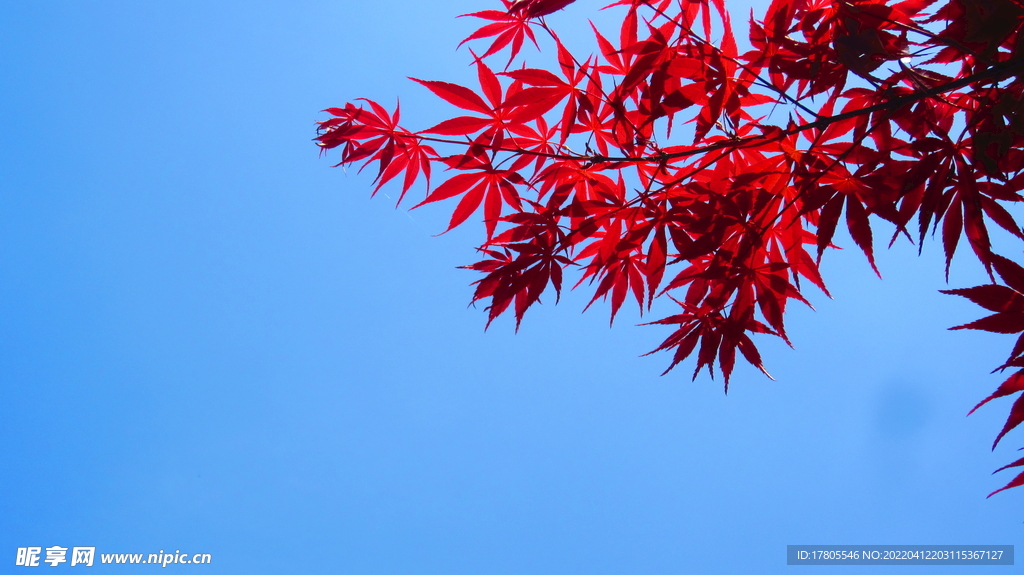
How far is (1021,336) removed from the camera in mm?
930

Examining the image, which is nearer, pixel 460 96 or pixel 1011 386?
pixel 1011 386

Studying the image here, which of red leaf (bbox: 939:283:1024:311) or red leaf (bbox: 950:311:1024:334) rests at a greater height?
red leaf (bbox: 939:283:1024:311)

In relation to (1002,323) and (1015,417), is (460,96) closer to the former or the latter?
(1002,323)

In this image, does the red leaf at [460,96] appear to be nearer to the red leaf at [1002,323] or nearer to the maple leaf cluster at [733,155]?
the maple leaf cluster at [733,155]

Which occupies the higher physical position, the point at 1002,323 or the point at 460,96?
the point at 460,96

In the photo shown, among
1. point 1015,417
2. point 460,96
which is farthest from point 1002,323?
point 460,96

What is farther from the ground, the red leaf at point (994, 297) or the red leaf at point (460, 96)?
the red leaf at point (460, 96)

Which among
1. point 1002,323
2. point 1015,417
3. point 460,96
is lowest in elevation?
point 1015,417

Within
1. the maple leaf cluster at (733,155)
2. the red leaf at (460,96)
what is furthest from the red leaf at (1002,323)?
the red leaf at (460,96)

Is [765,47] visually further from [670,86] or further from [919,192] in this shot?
[919,192]

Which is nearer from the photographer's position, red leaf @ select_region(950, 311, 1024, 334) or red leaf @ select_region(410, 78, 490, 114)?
red leaf @ select_region(950, 311, 1024, 334)

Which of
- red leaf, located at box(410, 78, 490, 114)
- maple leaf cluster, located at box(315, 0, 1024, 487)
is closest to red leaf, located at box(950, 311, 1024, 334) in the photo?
maple leaf cluster, located at box(315, 0, 1024, 487)

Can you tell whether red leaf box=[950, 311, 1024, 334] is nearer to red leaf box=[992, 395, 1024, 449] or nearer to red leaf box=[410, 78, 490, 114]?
red leaf box=[992, 395, 1024, 449]

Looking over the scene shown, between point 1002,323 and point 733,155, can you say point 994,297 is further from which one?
point 733,155
